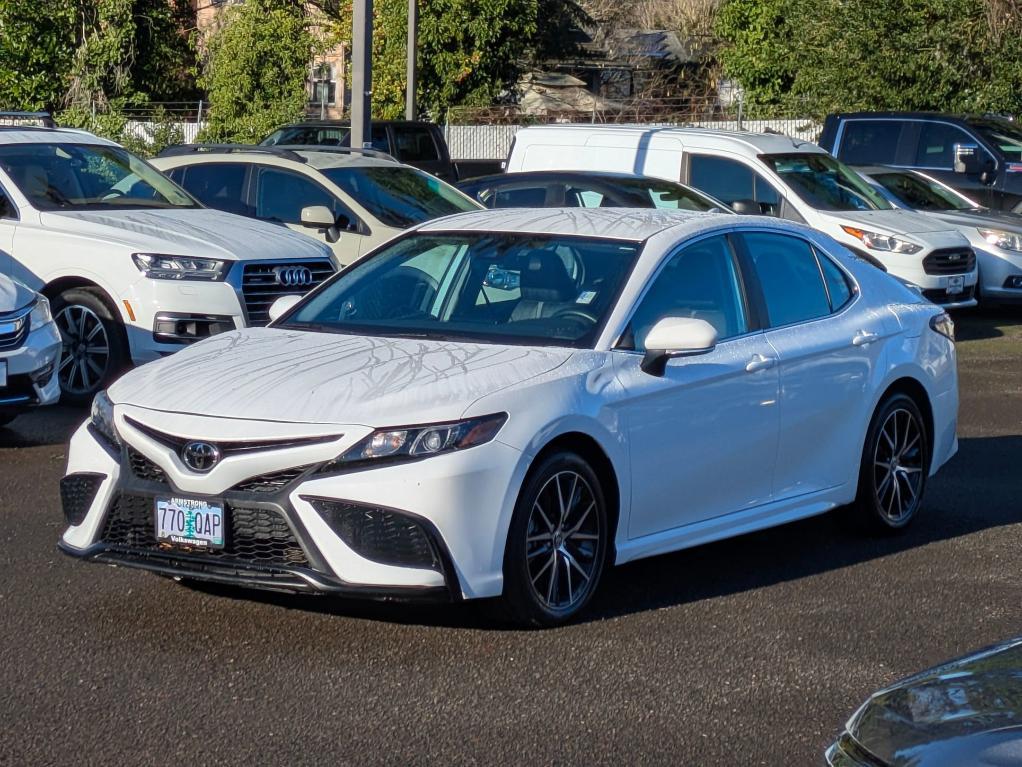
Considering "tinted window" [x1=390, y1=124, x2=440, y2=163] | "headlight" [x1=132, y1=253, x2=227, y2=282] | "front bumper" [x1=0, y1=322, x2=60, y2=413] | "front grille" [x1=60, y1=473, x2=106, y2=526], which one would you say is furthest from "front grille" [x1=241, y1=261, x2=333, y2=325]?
"tinted window" [x1=390, y1=124, x2=440, y2=163]

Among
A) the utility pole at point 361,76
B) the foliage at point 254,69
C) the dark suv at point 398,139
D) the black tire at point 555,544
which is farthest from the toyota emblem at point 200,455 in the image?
the foliage at point 254,69

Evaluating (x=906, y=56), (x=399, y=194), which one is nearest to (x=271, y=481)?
(x=399, y=194)

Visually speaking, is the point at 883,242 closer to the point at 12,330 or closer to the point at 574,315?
the point at 12,330

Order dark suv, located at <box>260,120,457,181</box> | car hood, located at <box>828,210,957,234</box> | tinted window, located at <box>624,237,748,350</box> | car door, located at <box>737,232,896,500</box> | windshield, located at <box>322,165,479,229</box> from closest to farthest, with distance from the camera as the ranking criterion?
tinted window, located at <box>624,237,748,350</box> < car door, located at <box>737,232,896,500</box> < windshield, located at <box>322,165,479,229</box> < car hood, located at <box>828,210,957,234</box> < dark suv, located at <box>260,120,457,181</box>

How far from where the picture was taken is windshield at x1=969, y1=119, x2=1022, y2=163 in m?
19.7

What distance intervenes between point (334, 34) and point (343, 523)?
40.8m

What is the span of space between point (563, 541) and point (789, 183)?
35.6 ft

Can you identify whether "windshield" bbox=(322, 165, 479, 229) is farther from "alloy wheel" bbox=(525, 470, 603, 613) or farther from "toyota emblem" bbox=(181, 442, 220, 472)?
"toyota emblem" bbox=(181, 442, 220, 472)

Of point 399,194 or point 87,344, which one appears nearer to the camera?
point 87,344

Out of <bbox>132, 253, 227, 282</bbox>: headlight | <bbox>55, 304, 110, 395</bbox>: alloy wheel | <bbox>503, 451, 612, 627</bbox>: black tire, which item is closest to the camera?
<bbox>503, 451, 612, 627</bbox>: black tire

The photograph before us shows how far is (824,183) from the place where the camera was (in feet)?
54.4

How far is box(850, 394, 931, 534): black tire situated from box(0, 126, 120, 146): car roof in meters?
6.97

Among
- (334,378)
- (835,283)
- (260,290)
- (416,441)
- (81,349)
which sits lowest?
(81,349)

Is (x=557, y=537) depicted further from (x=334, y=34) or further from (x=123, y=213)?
(x=334, y=34)
